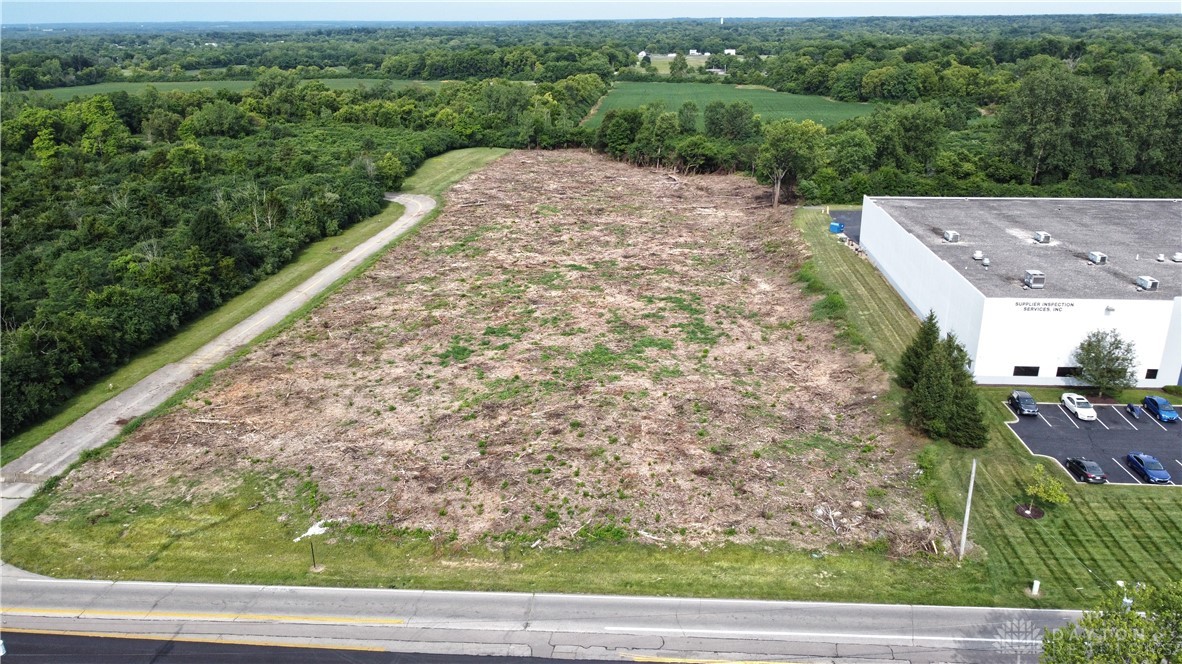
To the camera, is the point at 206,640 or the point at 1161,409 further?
the point at 1161,409

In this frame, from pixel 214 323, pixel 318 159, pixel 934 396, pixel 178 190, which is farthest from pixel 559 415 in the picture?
pixel 318 159

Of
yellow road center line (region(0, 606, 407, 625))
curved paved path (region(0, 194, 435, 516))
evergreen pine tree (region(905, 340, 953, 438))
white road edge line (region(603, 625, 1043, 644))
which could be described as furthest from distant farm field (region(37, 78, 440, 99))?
white road edge line (region(603, 625, 1043, 644))

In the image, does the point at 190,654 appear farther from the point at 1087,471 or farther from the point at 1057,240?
the point at 1057,240

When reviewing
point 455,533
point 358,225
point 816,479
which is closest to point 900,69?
point 358,225

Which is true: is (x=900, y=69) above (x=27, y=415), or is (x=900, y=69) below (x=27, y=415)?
above

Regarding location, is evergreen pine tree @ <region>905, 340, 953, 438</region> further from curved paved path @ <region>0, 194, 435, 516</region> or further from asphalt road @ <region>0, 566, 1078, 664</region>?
curved paved path @ <region>0, 194, 435, 516</region>

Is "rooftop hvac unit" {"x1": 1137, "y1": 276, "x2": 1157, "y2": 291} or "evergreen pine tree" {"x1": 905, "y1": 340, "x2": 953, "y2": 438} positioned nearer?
"evergreen pine tree" {"x1": 905, "y1": 340, "x2": 953, "y2": 438}

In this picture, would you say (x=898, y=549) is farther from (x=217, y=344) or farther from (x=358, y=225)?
(x=358, y=225)
